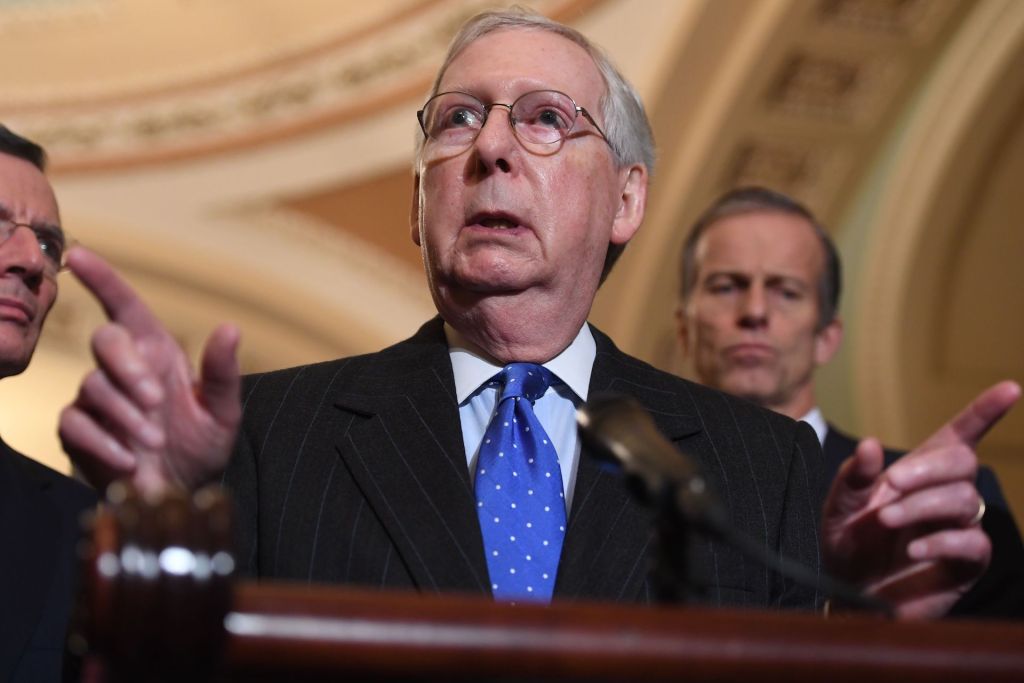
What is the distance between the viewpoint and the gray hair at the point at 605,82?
2361mm

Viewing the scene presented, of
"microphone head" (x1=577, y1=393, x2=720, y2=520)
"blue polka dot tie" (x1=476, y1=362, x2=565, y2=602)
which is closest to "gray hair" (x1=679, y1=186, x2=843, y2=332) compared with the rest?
"blue polka dot tie" (x1=476, y1=362, x2=565, y2=602)

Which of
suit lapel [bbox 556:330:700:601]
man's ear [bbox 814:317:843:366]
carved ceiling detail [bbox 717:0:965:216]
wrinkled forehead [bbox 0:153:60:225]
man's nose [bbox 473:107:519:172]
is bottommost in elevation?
suit lapel [bbox 556:330:700:601]

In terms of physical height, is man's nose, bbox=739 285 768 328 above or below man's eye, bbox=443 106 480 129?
above

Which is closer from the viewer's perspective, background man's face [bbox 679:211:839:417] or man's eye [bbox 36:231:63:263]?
man's eye [bbox 36:231:63:263]

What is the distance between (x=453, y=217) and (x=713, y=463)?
0.52 metres

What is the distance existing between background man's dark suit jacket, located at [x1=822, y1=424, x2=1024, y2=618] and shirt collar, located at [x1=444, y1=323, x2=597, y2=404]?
2.85 feet

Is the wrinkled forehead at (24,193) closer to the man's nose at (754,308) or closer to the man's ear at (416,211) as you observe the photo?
the man's ear at (416,211)

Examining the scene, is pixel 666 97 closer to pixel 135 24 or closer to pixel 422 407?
pixel 135 24

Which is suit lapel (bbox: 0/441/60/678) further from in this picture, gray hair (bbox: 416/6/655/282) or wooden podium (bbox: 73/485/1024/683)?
wooden podium (bbox: 73/485/1024/683)

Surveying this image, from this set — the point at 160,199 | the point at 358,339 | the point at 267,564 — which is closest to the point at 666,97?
the point at 358,339

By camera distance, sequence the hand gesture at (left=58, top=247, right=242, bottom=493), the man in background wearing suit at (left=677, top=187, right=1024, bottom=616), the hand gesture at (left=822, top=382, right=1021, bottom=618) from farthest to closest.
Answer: the man in background wearing suit at (left=677, top=187, right=1024, bottom=616)
the hand gesture at (left=822, top=382, right=1021, bottom=618)
the hand gesture at (left=58, top=247, right=242, bottom=493)

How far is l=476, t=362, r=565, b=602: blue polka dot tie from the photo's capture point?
1890mm

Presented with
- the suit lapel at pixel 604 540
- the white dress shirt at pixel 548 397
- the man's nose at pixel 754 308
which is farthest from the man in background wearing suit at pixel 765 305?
the suit lapel at pixel 604 540

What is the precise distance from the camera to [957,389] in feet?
19.7
